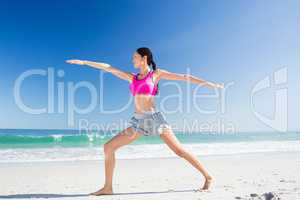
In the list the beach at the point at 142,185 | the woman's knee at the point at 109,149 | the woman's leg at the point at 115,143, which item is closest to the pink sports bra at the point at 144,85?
the woman's leg at the point at 115,143

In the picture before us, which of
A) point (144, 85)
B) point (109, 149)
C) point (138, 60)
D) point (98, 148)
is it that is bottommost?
point (98, 148)

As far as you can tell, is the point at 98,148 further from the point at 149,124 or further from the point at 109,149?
the point at 149,124

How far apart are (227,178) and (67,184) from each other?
2.69 m

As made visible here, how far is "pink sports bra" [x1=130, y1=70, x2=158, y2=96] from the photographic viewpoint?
468 cm

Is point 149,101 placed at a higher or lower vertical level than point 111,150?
higher

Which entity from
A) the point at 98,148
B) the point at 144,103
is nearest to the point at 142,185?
the point at 144,103

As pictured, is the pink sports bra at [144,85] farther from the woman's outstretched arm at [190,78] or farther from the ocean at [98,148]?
the ocean at [98,148]

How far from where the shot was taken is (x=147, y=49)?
4.81 metres

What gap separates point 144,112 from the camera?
184 inches

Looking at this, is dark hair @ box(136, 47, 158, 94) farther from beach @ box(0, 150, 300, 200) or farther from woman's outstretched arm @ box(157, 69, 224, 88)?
beach @ box(0, 150, 300, 200)

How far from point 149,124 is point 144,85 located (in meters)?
Answer: 0.48

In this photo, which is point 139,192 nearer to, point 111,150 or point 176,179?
point 111,150

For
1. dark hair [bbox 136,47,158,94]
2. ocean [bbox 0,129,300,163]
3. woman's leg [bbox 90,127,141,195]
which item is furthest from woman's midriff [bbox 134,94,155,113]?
ocean [bbox 0,129,300,163]

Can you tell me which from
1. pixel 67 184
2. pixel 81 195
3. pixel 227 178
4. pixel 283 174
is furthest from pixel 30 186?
pixel 283 174
